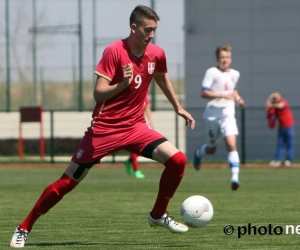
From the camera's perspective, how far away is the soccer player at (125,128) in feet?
29.4

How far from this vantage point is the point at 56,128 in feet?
104

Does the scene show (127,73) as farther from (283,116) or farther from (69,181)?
(283,116)

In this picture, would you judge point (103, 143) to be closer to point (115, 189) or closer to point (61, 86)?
point (115, 189)

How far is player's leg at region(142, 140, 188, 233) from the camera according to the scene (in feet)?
29.8

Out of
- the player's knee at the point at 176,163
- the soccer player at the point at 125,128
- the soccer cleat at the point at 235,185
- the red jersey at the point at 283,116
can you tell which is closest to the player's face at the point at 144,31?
the soccer player at the point at 125,128

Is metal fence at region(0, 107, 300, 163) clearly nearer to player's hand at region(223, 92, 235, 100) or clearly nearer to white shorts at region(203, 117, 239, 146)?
white shorts at region(203, 117, 239, 146)

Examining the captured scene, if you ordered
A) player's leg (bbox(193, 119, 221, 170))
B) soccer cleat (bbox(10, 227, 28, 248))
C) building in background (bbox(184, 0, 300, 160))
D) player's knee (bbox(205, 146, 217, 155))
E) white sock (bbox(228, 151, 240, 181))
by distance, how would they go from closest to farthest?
soccer cleat (bbox(10, 227, 28, 248))
white sock (bbox(228, 151, 240, 181))
player's leg (bbox(193, 119, 221, 170))
player's knee (bbox(205, 146, 217, 155))
building in background (bbox(184, 0, 300, 160))

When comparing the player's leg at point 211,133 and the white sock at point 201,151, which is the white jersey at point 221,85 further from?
the white sock at point 201,151

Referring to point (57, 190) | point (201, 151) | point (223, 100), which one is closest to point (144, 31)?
point (57, 190)

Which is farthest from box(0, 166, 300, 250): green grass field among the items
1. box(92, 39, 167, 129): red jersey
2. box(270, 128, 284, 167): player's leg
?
box(270, 128, 284, 167): player's leg

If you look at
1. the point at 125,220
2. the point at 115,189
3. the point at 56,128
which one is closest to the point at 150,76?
the point at 125,220

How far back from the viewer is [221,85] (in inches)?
627

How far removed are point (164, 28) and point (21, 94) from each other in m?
6.54

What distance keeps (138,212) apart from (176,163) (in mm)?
3159
